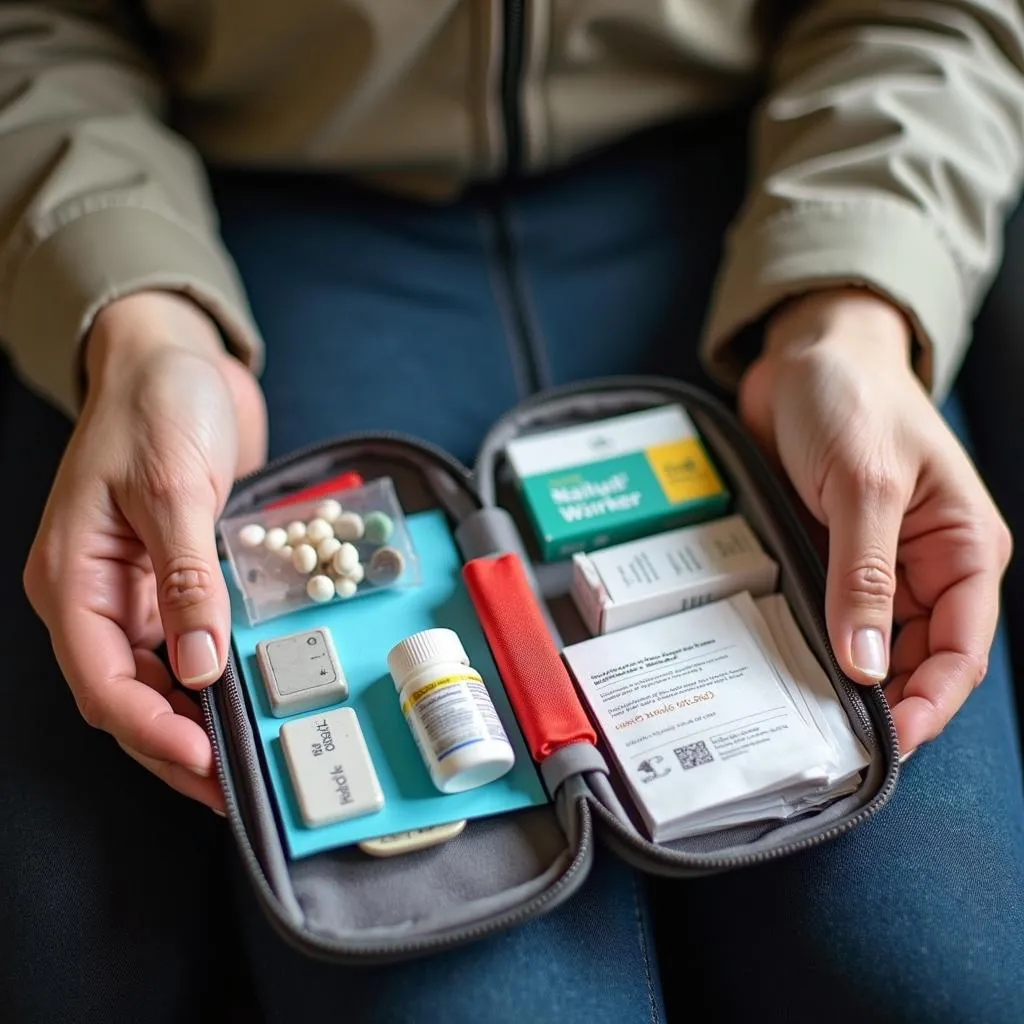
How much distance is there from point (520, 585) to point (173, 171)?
497mm

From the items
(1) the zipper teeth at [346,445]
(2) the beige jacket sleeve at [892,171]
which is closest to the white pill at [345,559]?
(1) the zipper teeth at [346,445]

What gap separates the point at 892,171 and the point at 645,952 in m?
0.64

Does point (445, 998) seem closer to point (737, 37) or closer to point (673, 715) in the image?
point (673, 715)

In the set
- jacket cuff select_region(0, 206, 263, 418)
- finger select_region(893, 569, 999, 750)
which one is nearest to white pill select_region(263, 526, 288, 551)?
jacket cuff select_region(0, 206, 263, 418)

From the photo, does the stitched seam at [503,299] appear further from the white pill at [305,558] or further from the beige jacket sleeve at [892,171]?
the white pill at [305,558]

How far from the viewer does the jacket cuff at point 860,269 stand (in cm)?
85

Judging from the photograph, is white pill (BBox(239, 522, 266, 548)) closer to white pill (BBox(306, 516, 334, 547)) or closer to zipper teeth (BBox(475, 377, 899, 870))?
white pill (BBox(306, 516, 334, 547))

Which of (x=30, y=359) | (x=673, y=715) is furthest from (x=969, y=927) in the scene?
(x=30, y=359)

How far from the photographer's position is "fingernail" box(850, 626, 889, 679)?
0.68m

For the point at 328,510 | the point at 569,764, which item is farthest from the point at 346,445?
the point at 569,764

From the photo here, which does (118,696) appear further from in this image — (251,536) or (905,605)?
(905,605)

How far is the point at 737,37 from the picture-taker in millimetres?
973

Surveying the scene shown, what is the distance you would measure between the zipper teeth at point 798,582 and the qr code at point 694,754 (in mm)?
56

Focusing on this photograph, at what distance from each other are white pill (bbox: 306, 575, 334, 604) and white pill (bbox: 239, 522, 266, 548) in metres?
0.05
